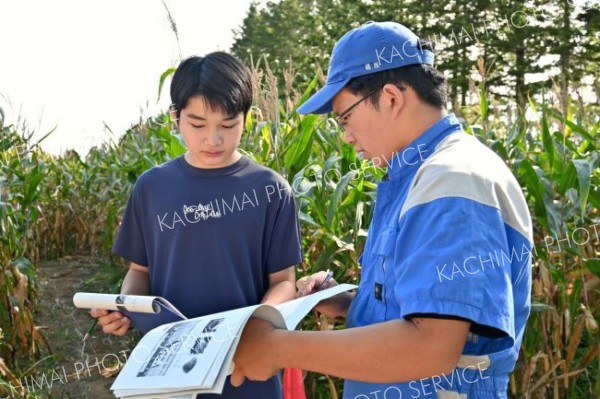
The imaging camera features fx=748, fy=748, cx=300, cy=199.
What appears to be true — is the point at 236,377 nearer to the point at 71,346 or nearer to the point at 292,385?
the point at 292,385

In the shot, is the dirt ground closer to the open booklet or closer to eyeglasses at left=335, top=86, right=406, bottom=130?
the open booklet

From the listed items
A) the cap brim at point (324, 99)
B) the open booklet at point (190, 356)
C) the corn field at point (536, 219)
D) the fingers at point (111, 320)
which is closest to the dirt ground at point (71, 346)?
the corn field at point (536, 219)

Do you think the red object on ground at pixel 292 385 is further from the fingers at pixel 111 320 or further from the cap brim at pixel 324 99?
the cap brim at pixel 324 99

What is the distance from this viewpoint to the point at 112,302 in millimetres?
1604

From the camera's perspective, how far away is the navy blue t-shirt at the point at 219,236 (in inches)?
71.6

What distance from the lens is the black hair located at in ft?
4.18

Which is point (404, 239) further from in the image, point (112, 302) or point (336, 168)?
point (336, 168)

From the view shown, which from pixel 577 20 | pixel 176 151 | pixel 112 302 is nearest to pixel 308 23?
pixel 577 20

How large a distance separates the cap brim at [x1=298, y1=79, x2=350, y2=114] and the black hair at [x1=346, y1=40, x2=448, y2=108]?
5 cm

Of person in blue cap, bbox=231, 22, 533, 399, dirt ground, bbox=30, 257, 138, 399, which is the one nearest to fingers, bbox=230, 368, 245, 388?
person in blue cap, bbox=231, 22, 533, 399

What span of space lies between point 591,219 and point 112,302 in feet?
7.24

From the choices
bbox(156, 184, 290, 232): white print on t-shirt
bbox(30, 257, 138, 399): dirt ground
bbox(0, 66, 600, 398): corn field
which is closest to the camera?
bbox(156, 184, 290, 232): white print on t-shirt

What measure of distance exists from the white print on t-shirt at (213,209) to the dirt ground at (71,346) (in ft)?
4.89

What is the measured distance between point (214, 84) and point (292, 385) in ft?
2.61
